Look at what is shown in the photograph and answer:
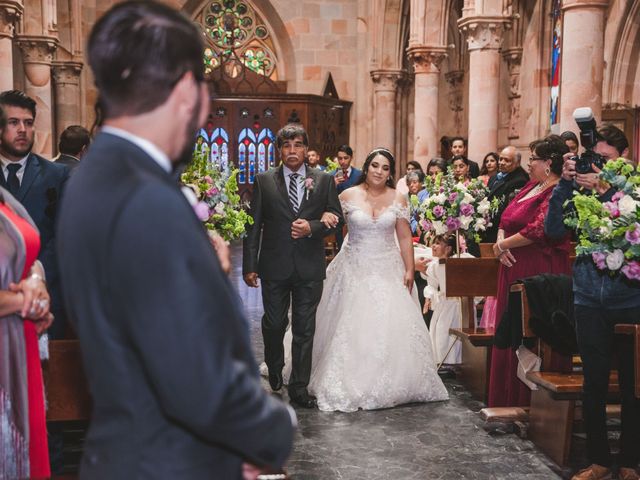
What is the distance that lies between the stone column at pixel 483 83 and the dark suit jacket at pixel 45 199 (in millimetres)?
8740

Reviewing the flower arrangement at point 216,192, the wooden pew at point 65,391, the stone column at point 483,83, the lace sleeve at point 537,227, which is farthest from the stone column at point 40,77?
the wooden pew at point 65,391

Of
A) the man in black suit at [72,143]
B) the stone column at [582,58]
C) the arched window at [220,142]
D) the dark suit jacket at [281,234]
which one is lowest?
the dark suit jacket at [281,234]

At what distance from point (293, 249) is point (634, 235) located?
2744 mm

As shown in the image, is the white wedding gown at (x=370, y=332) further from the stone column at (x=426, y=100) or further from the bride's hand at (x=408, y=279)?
the stone column at (x=426, y=100)

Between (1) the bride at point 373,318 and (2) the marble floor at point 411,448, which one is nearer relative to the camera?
(2) the marble floor at point 411,448

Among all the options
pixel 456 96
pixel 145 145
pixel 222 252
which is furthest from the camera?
pixel 456 96

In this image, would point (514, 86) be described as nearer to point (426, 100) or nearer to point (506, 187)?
point (426, 100)

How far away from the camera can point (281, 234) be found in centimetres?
607

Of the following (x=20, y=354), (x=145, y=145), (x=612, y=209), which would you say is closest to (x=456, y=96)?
(x=612, y=209)

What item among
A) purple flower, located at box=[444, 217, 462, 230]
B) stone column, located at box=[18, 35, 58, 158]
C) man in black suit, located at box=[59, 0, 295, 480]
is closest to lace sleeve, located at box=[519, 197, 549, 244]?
purple flower, located at box=[444, 217, 462, 230]

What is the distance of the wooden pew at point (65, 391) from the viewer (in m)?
3.30

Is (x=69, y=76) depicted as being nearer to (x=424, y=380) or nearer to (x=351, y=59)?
(x=351, y=59)

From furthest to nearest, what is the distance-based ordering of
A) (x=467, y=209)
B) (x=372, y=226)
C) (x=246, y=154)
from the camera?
(x=246, y=154) → (x=467, y=209) → (x=372, y=226)

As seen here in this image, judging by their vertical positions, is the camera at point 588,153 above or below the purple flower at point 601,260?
above
